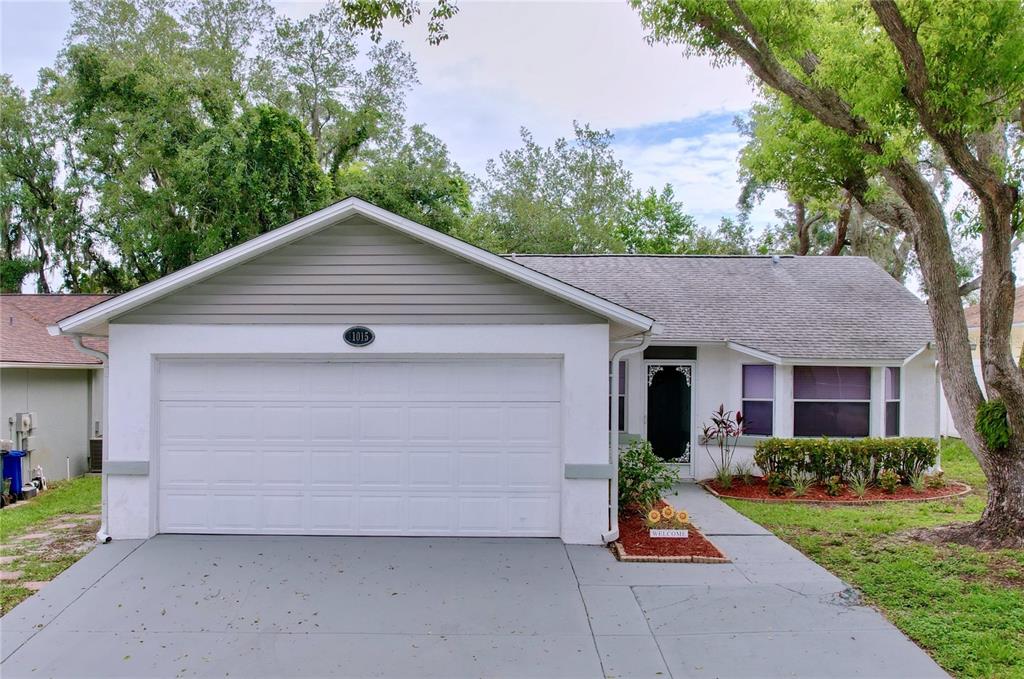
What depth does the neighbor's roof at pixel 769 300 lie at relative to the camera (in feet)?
39.5

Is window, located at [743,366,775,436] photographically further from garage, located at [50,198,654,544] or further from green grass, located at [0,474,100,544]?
green grass, located at [0,474,100,544]

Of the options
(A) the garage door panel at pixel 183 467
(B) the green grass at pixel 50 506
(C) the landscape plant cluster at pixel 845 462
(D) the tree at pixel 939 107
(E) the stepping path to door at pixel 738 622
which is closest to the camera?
(E) the stepping path to door at pixel 738 622

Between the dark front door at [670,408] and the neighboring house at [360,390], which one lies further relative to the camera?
the dark front door at [670,408]

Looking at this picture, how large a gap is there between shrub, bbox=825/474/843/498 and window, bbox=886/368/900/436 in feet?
6.13

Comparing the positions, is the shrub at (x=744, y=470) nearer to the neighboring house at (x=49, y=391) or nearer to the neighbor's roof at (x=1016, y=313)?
the neighbor's roof at (x=1016, y=313)

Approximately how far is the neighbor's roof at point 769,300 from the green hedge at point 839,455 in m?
1.55

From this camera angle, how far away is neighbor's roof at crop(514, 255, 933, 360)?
475 inches

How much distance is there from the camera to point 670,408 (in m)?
12.4

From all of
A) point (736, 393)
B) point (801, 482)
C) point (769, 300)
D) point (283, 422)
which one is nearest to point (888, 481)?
point (801, 482)

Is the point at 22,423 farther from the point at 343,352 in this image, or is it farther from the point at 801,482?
the point at 801,482

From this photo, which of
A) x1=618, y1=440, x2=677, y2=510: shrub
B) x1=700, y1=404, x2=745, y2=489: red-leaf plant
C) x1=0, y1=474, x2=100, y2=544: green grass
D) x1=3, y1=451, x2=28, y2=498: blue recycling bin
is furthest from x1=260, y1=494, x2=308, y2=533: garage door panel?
x1=700, y1=404, x2=745, y2=489: red-leaf plant

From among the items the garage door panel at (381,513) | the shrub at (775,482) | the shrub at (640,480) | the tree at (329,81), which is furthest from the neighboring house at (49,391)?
the shrub at (775,482)

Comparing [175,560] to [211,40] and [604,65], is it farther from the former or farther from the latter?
[211,40]

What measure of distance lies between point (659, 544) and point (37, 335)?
13.3 meters
